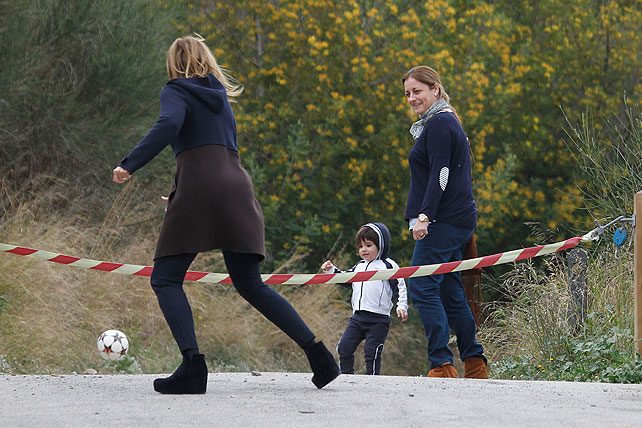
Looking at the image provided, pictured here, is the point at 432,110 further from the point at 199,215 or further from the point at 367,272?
the point at 199,215

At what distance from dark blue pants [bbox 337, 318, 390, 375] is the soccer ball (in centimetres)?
171

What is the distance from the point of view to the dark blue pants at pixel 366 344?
8.28 metres

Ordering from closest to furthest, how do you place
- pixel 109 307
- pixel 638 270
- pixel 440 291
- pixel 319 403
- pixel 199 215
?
pixel 319 403
pixel 199 215
pixel 638 270
pixel 440 291
pixel 109 307

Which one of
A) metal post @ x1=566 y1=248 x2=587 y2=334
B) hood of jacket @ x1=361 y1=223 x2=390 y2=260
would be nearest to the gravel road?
metal post @ x1=566 y1=248 x2=587 y2=334

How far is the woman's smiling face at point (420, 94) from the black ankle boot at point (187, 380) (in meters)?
2.32

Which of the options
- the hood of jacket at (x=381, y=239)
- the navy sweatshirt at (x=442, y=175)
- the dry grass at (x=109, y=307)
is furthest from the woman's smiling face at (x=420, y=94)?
the dry grass at (x=109, y=307)

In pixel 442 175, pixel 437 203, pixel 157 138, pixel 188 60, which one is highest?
pixel 188 60

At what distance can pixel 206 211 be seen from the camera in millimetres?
5125

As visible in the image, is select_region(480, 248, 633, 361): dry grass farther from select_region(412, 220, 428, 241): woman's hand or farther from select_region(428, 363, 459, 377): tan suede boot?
select_region(412, 220, 428, 241): woman's hand

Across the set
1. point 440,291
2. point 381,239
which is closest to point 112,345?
point 381,239

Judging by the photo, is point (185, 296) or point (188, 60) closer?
point (185, 296)

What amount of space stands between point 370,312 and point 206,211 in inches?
138

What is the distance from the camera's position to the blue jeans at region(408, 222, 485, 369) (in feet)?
21.3

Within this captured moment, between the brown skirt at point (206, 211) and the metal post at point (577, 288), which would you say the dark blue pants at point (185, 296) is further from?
the metal post at point (577, 288)
